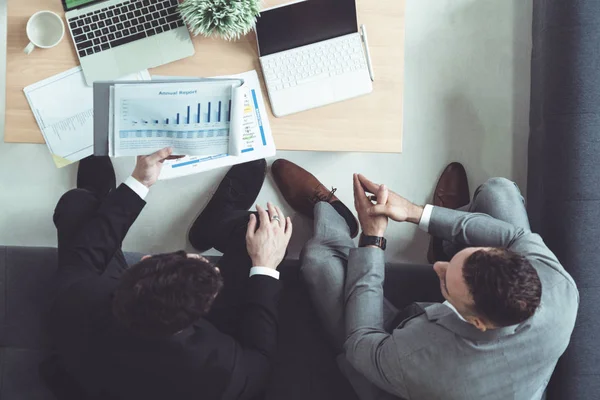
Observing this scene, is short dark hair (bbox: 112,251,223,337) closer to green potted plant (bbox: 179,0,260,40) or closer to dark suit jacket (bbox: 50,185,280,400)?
dark suit jacket (bbox: 50,185,280,400)

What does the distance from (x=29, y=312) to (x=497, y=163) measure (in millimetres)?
1681

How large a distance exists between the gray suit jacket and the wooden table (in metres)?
0.47

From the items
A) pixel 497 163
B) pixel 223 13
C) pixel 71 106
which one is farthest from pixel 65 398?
pixel 497 163

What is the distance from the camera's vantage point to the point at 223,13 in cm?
116

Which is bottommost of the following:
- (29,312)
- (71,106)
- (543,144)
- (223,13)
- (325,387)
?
(325,387)

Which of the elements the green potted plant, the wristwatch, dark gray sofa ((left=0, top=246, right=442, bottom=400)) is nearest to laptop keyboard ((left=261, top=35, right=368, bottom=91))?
the green potted plant

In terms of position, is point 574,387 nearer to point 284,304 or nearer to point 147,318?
point 284,304

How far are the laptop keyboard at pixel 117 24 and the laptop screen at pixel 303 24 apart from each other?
9.3 inches

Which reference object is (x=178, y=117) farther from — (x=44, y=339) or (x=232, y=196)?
(x=44, y=339)

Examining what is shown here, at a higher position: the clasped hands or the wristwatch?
the clasped hands

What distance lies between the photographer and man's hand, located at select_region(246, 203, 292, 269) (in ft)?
4.44

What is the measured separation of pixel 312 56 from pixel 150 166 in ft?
1.65

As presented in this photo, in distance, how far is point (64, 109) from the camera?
127cm

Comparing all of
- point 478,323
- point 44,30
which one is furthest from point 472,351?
point 44,30
